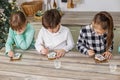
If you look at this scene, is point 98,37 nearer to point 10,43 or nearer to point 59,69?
point 59,69

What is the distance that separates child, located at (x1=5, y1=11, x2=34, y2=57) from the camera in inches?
76.2

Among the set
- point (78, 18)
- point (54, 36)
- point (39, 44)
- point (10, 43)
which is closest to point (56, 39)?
point (54, 36)

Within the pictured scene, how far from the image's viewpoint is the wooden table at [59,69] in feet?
4.75

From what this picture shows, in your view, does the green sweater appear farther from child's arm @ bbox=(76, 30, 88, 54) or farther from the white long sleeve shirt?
child's arm @ bbox=(76, 30, 88, 54)

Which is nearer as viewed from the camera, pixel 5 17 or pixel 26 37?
pixel 26 37

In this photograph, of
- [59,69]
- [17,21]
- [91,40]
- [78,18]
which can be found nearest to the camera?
[59,69]

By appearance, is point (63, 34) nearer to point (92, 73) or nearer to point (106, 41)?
point (106, 41)

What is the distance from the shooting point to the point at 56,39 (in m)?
2.10

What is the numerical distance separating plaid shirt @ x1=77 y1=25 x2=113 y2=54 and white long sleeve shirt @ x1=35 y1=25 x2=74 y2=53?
0.34 feet

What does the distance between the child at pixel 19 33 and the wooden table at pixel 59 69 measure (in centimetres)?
30

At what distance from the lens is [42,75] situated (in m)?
1.50

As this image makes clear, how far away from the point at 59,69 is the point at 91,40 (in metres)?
0.58

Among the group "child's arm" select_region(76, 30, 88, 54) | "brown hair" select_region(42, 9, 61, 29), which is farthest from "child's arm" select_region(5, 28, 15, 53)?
"child's arm" select_region(76, 30, 88, 54)

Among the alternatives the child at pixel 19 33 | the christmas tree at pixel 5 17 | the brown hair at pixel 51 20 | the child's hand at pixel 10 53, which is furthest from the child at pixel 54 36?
the christmas tree at pixel 5 17
